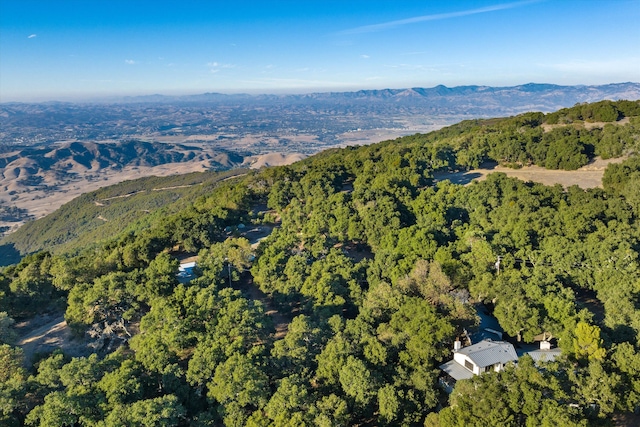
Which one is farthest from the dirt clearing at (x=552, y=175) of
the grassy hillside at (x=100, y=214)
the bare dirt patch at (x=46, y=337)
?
the grassy hillside at (x=100, y=214)

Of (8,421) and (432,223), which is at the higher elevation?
(432,223)

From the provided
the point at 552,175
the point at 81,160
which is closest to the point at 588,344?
the point at 552,175

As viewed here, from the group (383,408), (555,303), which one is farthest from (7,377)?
(555,303)

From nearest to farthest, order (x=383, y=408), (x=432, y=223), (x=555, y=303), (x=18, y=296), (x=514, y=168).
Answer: (x=383, y=408), (x=555, y=303), (x=18, y=296), (x=432, y=223), (x=514, y=168)

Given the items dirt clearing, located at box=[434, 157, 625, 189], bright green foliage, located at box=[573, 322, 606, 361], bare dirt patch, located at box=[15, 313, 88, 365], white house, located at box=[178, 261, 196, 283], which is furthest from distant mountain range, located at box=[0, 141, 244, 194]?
bright green foliage, located at box=[573, 322, 606, 361]

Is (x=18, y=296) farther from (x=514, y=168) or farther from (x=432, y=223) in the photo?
(x=514, y=168)

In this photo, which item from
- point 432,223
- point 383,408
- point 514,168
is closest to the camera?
point 383,408
